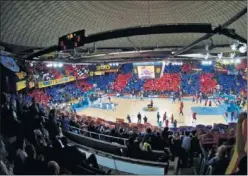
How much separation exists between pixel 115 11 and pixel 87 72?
17.8 feet

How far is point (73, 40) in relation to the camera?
4.80 m

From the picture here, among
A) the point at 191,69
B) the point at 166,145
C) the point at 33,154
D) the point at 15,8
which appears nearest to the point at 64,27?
the point at 15,8

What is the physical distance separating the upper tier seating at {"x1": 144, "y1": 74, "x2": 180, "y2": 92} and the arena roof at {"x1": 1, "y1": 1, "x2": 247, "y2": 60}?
2.25 meters

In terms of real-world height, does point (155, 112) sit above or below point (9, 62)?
below

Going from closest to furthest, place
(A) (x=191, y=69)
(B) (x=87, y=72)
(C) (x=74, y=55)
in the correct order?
(C) (x=74, y=55), (A) (x=191, y=69), (B) (x=87, y=72)

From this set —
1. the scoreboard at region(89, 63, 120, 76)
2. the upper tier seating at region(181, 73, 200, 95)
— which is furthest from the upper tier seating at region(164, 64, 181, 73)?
the scoreboard at region(89, 63, 120, 76)

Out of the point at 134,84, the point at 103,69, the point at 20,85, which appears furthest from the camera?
the point at 134,84

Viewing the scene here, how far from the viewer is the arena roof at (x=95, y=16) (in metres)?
4.83

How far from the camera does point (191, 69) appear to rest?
8.37 meters

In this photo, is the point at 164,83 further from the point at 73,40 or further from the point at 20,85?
the point at 73,40

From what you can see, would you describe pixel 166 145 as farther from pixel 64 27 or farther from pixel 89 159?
pixel 64 27

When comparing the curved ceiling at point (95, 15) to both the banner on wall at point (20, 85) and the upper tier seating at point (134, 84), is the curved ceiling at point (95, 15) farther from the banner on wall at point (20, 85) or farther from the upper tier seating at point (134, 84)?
the upper tier seating at point (134, 84)

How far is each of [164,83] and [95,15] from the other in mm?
4178

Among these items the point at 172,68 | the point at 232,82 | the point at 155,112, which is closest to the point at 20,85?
the point at 172,68
